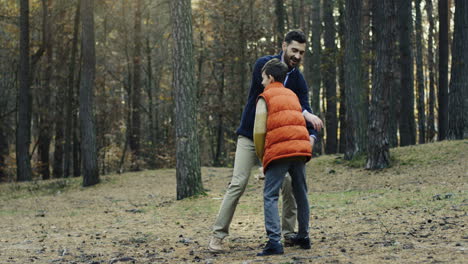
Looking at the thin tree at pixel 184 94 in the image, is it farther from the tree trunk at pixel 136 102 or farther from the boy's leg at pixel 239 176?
the tree trunk at pixel 136 102

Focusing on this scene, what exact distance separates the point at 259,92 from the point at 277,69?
479 mm

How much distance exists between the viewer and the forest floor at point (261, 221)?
5578 millimetres

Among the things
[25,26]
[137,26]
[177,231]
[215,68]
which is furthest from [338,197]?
[215,68]

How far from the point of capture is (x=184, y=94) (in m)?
→ 12.0

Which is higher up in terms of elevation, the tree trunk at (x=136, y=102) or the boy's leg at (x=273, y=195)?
the tree trunk at (x=136, y=102)

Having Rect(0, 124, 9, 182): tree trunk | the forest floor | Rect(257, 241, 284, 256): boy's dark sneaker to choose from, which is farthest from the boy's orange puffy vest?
Rect(0, 124, 9, 182): tree trunk

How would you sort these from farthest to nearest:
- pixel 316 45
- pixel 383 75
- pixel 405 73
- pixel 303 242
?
1. pixel 316 45
2. pixel 405 73
3. pixel 383 75
4. pixel 303 242

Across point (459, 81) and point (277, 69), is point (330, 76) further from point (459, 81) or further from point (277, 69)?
point (277, 69)

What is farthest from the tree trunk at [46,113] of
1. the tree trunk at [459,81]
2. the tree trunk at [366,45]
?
the tree trunk at [459,81]

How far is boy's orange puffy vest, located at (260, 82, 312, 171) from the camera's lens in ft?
16.6

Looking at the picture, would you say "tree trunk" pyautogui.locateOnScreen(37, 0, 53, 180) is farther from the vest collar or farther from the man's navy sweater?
the vest collar

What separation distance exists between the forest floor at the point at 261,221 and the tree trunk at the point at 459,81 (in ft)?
5.12

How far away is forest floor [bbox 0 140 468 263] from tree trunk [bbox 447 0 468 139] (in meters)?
1.56

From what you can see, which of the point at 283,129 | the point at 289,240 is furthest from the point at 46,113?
the point at 283,129
